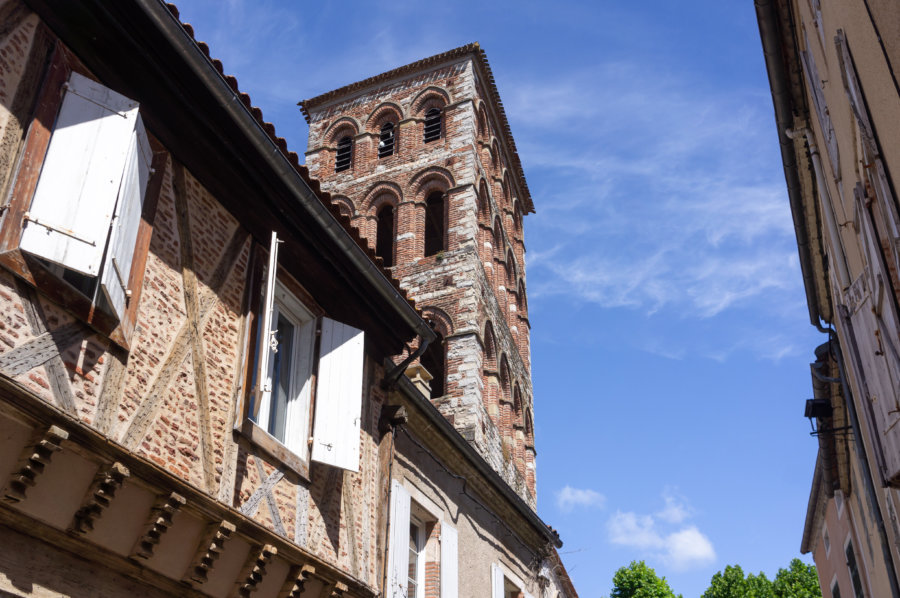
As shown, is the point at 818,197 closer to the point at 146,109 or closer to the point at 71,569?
the point at 146,109

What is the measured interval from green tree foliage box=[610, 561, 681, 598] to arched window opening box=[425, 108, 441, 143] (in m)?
17.8

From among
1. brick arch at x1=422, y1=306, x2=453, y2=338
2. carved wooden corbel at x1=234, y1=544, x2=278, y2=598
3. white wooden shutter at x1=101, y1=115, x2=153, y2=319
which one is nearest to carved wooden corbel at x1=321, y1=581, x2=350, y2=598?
carved wooden corbel at x1=234, y1=544, x2=278, y2=598

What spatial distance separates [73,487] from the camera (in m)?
4.40

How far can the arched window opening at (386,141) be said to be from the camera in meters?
24.1

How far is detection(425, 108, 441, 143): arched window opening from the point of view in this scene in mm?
23594

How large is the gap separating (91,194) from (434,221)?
19129mm

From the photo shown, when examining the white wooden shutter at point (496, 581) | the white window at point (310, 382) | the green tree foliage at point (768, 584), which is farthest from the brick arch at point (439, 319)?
the green tree foliage at point (768, 584)

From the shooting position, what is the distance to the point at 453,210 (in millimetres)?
21094

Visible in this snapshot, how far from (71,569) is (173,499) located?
0.68m

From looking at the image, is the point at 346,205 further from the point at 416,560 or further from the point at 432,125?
the point at 416,560

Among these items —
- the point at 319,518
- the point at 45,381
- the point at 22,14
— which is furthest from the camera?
the point at 319,518

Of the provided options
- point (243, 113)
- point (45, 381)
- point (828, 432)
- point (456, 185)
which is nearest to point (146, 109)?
point (243, 113)

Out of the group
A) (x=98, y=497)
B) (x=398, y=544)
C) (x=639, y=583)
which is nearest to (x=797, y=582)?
(x=639, y=583)

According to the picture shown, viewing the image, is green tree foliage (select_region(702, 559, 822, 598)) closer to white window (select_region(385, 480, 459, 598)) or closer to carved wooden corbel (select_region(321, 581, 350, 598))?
white window (select_region(385, 480, 459, 598))
